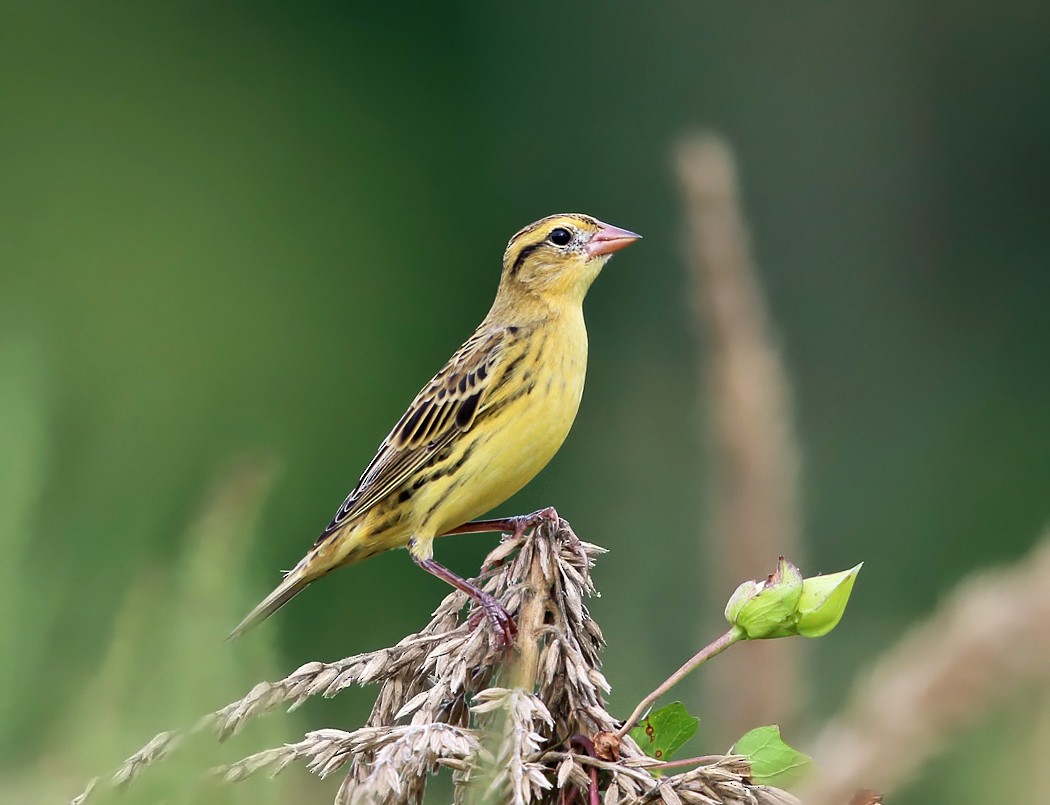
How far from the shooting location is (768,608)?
1710 mm

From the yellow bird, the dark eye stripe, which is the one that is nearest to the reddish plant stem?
Answer: the yellow bird

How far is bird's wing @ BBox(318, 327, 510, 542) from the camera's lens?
4445 mm

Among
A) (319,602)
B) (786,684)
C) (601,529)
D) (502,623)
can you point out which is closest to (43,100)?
(319,602)

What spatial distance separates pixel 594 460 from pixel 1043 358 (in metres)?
4.38

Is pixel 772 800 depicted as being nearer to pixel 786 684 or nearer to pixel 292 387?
pixel 786 684

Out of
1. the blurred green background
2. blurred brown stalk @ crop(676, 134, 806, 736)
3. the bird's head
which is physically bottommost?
blurred brown stalk @ crop(676, 134, 806, 736)

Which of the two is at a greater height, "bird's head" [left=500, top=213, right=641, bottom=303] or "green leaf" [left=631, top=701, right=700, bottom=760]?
"bird's head" [left=500, top=213, right=641, bottom=303]

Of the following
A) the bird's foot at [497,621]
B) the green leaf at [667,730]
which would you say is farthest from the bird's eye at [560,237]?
the green leaf at [667,730]

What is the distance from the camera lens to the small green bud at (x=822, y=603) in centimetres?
166

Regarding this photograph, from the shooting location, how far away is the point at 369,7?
16.8 metres

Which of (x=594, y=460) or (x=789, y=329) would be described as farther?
(x=789, y=329)

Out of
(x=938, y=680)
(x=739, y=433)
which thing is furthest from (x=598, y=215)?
(x=938, y=680)

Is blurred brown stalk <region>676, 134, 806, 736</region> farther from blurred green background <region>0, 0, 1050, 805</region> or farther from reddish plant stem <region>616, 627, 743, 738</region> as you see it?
reddish plant stem <region>616, 627, 743, 738</region>

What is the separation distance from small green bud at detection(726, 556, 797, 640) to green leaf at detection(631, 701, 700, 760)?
224mm
